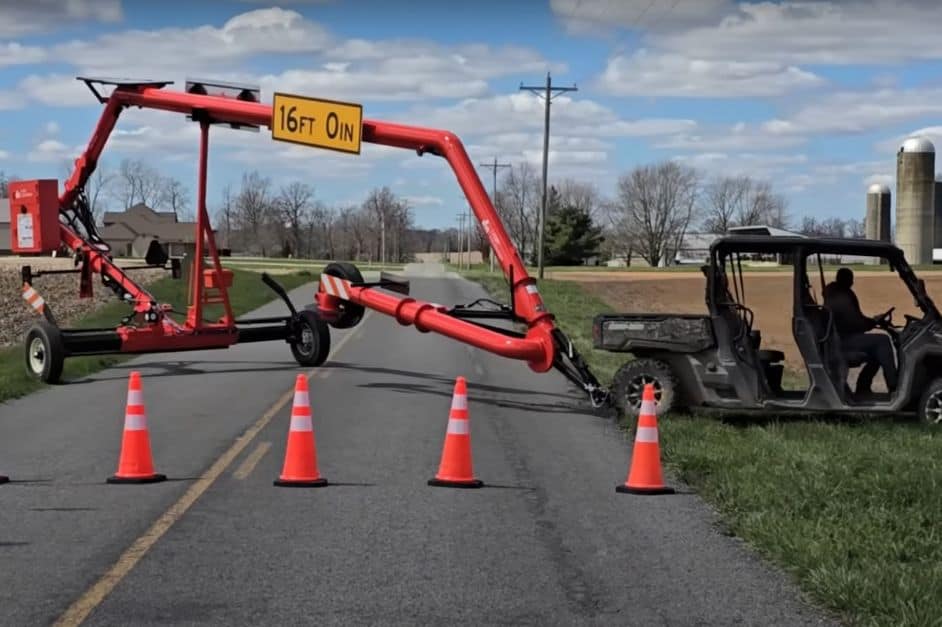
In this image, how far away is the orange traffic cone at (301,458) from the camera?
918 cm

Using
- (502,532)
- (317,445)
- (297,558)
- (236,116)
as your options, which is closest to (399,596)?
(297,558)

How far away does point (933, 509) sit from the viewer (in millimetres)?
8094

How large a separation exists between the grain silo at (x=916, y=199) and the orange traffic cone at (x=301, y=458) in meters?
107

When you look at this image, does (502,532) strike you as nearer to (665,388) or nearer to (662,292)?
(665,388)

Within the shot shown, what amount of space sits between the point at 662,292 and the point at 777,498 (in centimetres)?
A: 5498

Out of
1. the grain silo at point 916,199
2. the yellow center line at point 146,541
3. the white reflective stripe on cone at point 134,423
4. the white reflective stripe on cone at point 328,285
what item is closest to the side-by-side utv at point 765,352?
the yellow center line at point 146,541

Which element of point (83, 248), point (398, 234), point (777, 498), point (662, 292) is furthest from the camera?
point (398, 234)

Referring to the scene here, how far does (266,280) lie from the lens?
774 inches

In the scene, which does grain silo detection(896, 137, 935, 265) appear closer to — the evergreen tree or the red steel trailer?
the evergreen tree

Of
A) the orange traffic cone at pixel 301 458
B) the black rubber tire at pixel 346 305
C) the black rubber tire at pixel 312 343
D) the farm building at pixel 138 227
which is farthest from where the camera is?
the farm building at pixel 138 227

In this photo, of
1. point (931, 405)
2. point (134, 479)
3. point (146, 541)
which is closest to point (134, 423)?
point (134, 479)

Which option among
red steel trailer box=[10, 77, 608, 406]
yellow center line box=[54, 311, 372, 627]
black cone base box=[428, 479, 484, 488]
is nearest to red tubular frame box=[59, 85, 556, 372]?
red steel trailer box=[10, 77, 608, 406]

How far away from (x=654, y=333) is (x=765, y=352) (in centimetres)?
129

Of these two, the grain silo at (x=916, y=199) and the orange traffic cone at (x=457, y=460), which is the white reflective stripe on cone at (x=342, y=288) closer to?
the orange traffic cone at (x=457, y=460)
